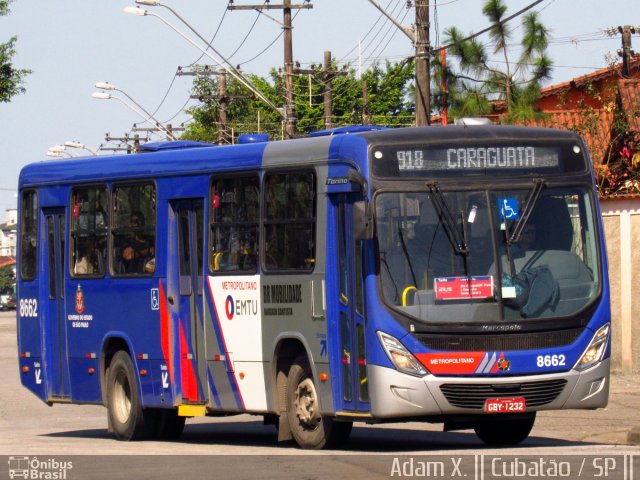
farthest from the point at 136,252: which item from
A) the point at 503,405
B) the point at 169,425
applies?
the point at 503,405

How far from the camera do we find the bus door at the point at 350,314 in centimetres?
1319

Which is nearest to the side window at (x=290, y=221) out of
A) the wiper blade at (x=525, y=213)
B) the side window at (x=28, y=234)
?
the wiper blade at (x=525, y=213)

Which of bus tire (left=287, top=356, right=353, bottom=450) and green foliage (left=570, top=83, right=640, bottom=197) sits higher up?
green foliage (left=570, top=83, right=640, bottom=197)

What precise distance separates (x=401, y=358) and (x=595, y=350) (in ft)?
6.01

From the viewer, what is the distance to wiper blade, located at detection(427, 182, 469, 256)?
1299cm

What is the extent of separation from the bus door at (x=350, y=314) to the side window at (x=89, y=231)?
451 cm

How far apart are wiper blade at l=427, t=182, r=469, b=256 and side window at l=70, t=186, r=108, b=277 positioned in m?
5.34

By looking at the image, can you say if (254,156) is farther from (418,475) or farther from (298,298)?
(418,475)

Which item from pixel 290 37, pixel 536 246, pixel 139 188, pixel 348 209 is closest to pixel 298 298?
pixel 348 209

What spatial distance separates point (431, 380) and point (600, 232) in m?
2.24

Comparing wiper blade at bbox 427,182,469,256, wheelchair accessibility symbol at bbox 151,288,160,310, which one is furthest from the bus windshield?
wheelchair accessibility symbol at bbox 151,288,160,310

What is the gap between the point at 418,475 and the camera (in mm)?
10984

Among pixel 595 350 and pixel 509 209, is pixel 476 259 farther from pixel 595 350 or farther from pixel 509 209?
pixel 595 350

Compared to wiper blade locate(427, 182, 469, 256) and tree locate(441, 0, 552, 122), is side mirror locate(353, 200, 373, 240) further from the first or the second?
tree locate(441, 0, 552, 122)
